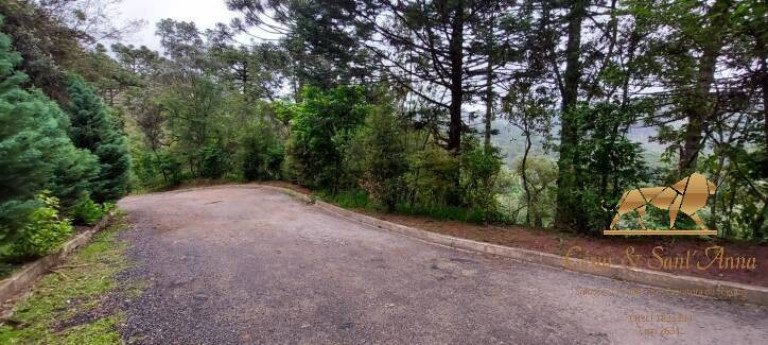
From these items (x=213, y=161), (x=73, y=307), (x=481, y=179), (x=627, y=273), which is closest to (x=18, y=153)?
(x=73, y=307)

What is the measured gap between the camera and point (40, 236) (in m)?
3.88

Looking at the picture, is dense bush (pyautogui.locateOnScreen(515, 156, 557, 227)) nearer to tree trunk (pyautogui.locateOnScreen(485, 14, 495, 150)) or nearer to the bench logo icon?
tree trunk (pyautogui.locateOnScreen(485, 14, 495, 150))

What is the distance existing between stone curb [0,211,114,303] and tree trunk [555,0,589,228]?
6.90m

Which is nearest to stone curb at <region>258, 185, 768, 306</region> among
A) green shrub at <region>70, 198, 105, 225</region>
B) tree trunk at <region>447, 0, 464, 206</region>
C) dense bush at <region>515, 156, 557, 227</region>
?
tree trunk at <region>447, 0, 464, 206</region>

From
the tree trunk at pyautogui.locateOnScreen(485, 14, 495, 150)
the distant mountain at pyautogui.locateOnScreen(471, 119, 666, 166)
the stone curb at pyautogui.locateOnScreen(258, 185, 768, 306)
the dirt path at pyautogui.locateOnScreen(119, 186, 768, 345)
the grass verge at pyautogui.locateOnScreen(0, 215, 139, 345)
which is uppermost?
the tree trunk at pyautogui.locateOnScreen(485, 14, 495, 150)

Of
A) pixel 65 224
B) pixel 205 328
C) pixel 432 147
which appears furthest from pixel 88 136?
pixel 432 147

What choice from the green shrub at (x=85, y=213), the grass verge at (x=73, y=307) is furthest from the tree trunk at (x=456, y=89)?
the green shrub at (x=85, y=213)

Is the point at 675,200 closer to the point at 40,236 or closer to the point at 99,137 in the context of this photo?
the point at 40,236

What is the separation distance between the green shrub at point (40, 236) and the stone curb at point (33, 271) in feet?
0.44

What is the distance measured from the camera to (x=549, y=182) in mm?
6574

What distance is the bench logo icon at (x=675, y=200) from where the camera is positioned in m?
4.27

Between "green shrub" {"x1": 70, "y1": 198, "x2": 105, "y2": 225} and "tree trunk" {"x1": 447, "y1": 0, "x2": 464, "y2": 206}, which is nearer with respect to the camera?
"green shrub" {"x1": 70, "y1": 198, "x2": 105, "y2": 225}

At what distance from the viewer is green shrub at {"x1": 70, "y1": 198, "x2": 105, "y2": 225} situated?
224 inches

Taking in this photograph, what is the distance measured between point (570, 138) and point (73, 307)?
6.60 meters
